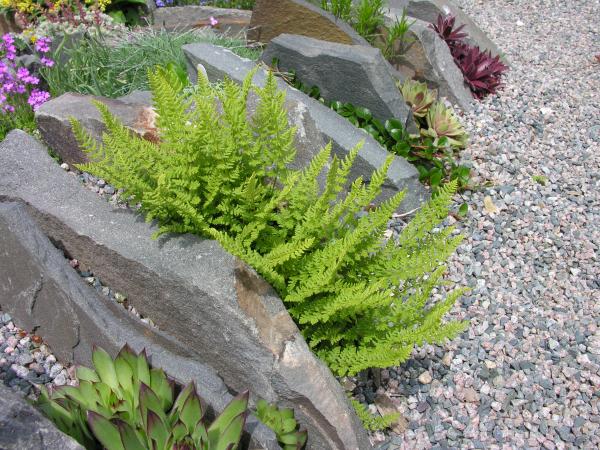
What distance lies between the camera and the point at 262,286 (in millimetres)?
2451

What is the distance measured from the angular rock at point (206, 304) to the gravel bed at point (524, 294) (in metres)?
0.50

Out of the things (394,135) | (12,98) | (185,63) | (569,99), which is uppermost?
(569,99)

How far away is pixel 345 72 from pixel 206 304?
255 centimetres

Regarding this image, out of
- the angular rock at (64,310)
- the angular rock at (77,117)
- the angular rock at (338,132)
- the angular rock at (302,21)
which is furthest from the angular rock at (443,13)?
the angular rock at (64,310)

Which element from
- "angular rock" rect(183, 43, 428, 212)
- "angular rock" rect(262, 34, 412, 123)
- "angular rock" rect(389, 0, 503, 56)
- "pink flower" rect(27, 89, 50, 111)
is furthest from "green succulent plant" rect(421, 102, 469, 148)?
"pink flower" rect(27, 89, 50, 111)

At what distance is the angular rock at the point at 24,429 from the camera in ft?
5.16

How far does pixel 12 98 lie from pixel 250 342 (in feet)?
8.92

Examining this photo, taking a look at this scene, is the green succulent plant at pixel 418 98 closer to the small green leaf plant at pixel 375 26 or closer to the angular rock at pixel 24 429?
the small green leaf plant at pixel 375 26

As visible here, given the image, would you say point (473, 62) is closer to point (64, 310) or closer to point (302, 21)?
point (302, 21)

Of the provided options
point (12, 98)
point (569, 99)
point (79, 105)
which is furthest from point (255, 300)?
point (569, 99)

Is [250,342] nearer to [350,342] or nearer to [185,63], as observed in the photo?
[350,342]

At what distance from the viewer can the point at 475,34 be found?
6211 mm

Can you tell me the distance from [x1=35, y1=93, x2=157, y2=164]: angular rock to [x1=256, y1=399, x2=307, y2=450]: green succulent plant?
175 cm

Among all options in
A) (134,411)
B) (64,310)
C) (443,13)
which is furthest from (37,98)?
(443,13)
